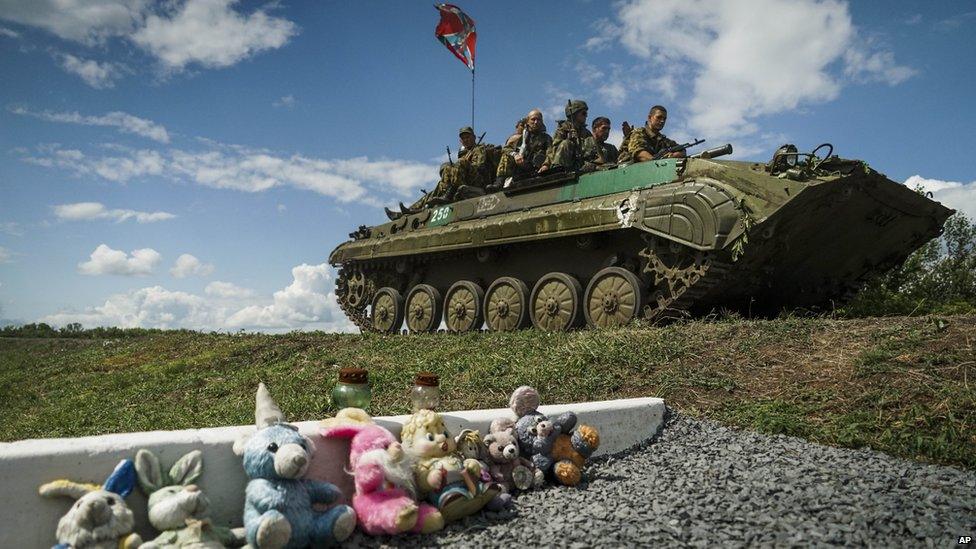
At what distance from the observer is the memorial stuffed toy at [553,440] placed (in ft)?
14.8

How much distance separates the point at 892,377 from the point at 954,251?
12933mm

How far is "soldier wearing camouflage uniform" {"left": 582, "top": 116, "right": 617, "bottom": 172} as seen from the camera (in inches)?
499

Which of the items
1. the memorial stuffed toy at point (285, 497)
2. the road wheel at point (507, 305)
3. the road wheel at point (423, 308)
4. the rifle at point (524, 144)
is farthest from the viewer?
the road wheel at point (423, 308)

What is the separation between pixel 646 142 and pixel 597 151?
3.74ft

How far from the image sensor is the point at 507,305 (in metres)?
11.9

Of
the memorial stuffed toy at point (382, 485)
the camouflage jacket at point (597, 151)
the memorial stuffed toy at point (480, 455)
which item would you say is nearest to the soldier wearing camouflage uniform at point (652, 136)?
the camouflage jacket at point (597, 151)

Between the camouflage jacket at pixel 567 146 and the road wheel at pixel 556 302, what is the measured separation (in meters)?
2.19

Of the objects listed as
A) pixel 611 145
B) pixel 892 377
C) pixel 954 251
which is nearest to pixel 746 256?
pixel 892 377

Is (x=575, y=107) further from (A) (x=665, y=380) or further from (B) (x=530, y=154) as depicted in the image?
(A) (x=665, y=380)

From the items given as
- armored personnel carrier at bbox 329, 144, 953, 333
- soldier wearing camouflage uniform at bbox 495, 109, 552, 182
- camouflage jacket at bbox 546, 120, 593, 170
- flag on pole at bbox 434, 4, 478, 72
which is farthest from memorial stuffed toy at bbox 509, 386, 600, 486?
flag on pole at bbox 434, 4, 478, 72

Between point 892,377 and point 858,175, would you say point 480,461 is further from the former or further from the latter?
point 858,175

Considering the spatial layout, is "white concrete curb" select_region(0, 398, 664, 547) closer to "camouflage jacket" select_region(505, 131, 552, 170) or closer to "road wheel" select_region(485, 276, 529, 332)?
"road wheel" select_region(485, 276, 529, 332)

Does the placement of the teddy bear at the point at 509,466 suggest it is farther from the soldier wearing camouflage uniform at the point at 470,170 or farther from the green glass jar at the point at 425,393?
the soldier wearing camouflage uniform at the point at 470,170

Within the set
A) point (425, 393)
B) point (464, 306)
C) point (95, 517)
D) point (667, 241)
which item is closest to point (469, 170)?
point (464, 306)
